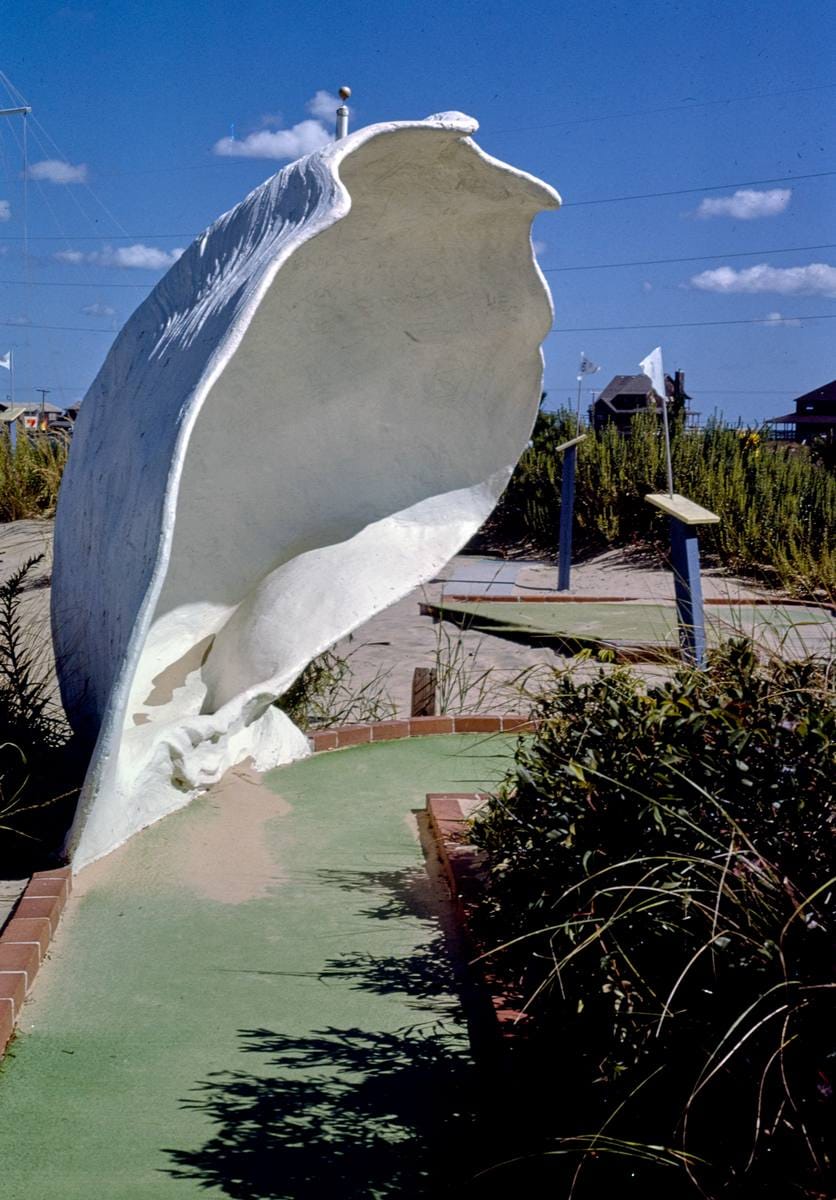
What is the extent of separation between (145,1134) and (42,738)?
274 centimetres

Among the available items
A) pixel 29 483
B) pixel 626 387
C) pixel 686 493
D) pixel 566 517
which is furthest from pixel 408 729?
pixel 626 387

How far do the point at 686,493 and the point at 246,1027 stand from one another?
14.9 meters

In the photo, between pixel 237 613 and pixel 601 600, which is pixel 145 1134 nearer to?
pixel 237 613

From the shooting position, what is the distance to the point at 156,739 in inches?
186

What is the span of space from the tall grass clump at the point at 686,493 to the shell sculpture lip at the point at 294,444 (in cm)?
795

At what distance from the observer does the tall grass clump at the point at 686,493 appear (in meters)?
15.1

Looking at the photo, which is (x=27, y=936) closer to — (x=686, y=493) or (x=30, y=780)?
(x=30, y=780)

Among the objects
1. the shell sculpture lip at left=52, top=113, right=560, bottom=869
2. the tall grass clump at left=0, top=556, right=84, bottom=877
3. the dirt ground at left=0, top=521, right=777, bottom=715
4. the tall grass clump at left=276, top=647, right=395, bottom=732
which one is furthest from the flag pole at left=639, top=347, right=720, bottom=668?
the tall grass clump at left=0, top=556, right=84, bottom=877

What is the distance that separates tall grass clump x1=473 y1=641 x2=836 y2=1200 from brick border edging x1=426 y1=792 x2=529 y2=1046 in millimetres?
55

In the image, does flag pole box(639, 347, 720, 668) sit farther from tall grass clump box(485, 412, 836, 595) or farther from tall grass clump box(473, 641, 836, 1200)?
tall grass clump box(485, 412, 836, 595)

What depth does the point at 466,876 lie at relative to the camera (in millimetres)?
4000

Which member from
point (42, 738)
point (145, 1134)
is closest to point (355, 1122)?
point (145, 1134)

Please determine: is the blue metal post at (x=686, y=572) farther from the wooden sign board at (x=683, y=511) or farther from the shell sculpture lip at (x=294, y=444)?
the shell sculpture lip at (x=294, y=444)

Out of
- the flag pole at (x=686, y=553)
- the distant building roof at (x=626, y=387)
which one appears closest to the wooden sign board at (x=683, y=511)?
the flag pole at (x=686, y=553)
